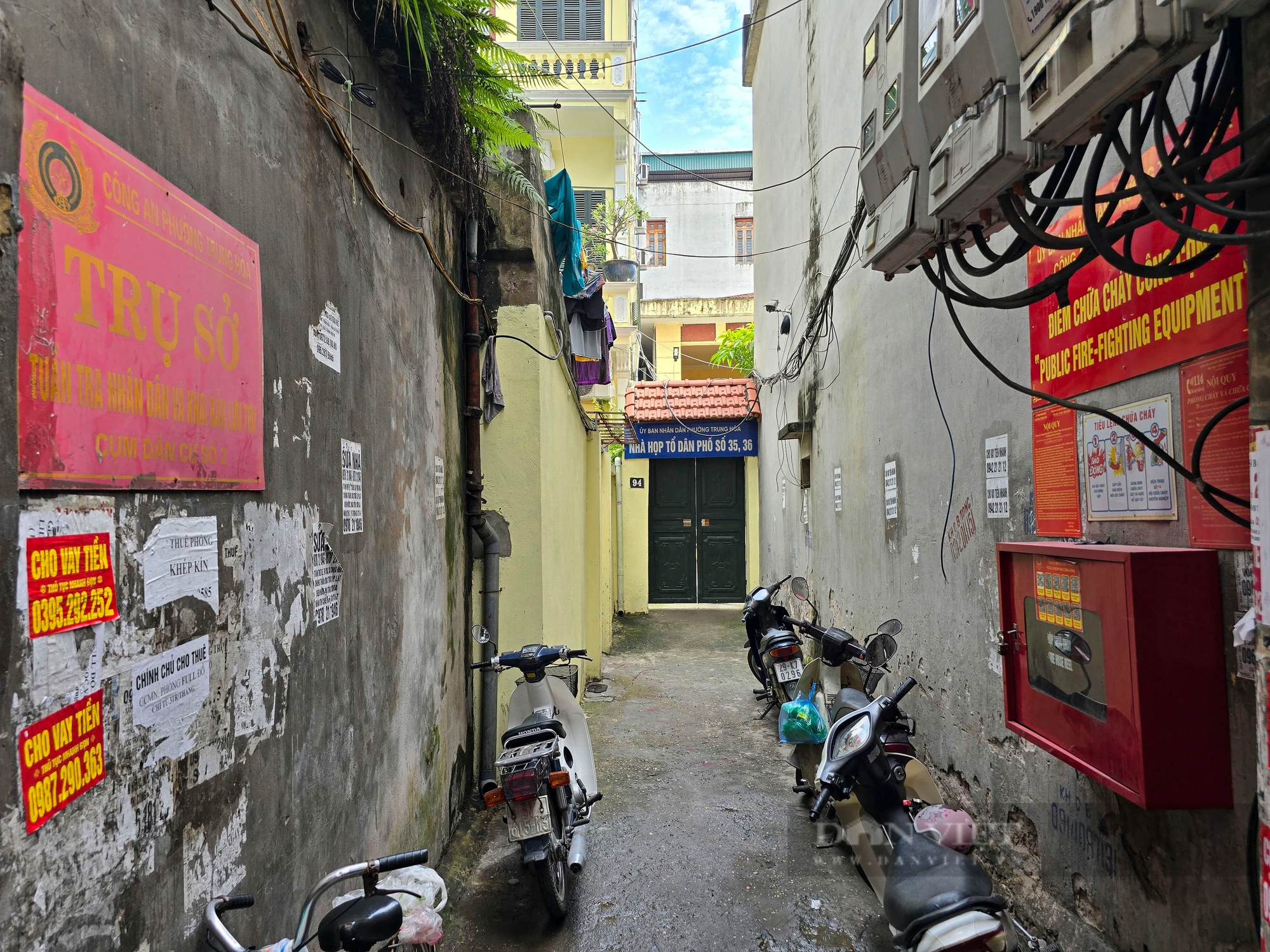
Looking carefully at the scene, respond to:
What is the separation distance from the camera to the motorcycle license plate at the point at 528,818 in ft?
10.4

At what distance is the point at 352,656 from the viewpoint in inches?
105

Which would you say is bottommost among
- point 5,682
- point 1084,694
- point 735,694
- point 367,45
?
point 735,694

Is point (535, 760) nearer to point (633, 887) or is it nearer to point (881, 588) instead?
point (633, 887)

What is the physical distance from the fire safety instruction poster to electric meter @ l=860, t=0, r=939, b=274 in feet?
2.62

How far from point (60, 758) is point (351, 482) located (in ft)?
4.96

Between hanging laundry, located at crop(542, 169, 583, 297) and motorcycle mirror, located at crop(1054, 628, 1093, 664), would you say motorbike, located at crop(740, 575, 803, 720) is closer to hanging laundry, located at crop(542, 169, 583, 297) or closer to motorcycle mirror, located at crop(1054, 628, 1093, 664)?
motorcycle mirror, located at crop(1054, 628, 1093, 664)

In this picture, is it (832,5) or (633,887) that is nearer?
(633,887)

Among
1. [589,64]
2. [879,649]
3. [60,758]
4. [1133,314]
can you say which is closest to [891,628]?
[879,649]

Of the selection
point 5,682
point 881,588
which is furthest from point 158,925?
point 881,588

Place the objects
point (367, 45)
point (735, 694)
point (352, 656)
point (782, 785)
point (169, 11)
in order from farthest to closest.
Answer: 1. point (735, 694)
2. point (782, 785)
3. point (367, 45)
4. point (352, 656)
5. point (169, 11)

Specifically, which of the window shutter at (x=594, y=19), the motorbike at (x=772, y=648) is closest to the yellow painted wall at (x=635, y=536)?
the motorbike at (x=772, y=648)

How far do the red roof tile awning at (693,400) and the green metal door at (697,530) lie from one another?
1.32m

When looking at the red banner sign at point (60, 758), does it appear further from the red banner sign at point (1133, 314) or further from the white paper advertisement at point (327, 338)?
the red banner sign at point (1133, 314)

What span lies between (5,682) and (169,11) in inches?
55.3
